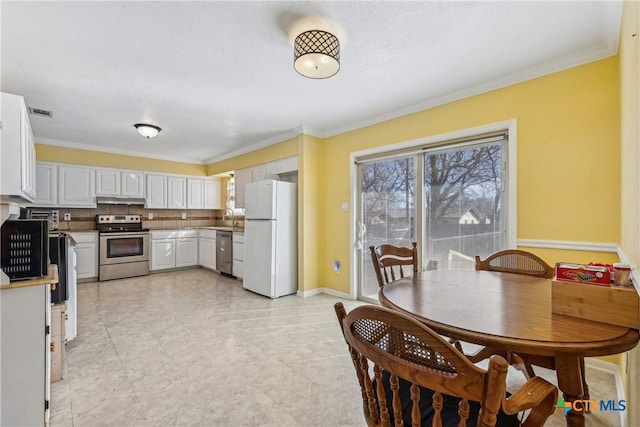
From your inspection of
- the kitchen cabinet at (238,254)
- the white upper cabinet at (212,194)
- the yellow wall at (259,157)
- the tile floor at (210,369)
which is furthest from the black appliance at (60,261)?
the white upper cabinet at (212,194)

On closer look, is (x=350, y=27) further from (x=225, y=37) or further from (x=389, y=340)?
(x=389, y=340)

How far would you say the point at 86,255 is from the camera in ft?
15.9

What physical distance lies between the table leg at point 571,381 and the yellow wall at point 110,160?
654 cm

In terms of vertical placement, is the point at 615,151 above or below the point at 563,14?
below

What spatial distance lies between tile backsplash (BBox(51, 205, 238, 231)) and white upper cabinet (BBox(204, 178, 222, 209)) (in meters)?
0.31

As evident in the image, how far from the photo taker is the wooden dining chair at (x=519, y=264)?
6.15ft

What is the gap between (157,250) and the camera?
5613 millimetres

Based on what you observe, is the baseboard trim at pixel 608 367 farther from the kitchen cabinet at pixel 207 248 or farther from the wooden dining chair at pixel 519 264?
the kitchen cabinet at pixel 207 248

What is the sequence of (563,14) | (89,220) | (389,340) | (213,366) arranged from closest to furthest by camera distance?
(389,340), (563,14), (213,366), (89,220)

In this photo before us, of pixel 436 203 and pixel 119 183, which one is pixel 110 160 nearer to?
pixel 119 183

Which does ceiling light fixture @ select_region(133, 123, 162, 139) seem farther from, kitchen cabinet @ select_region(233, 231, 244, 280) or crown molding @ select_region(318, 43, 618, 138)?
crown molding @ select_region(318, 43, 618, 138)

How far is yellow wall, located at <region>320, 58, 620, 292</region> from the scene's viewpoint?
82.7 inches

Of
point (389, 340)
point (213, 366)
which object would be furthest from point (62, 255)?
point (389, 340)

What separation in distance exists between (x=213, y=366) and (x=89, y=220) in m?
4.80
